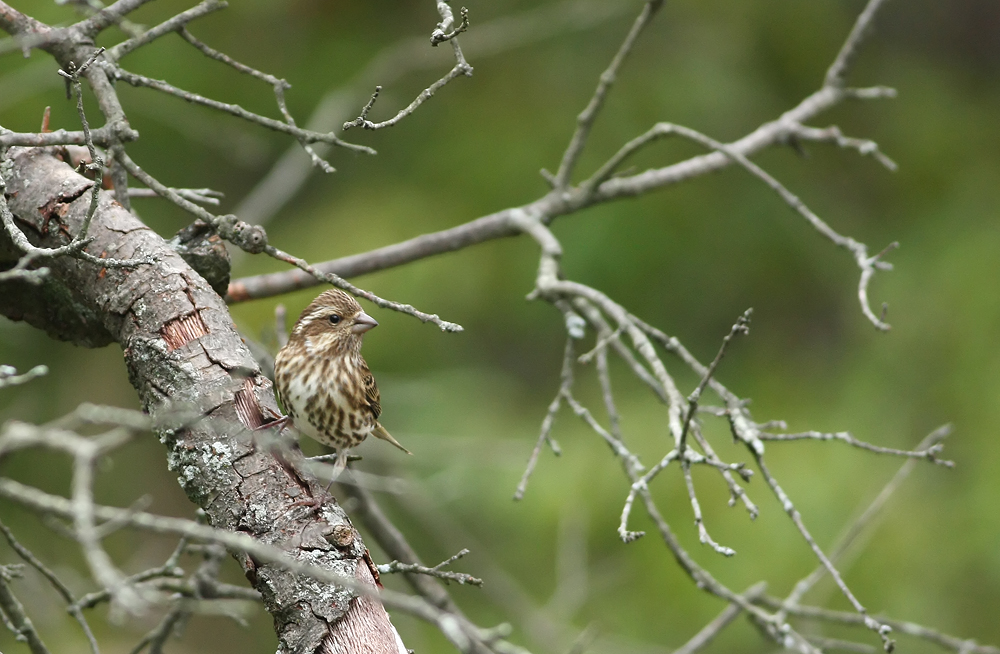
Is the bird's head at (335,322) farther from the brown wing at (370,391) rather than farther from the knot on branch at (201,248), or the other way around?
the knot on branch at (201,248)

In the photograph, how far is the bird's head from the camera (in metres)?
3.63

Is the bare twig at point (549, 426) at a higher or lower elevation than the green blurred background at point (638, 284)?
lower

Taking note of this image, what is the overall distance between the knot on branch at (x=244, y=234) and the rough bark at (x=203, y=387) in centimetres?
15

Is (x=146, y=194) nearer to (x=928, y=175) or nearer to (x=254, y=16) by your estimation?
(x=254, y=16)

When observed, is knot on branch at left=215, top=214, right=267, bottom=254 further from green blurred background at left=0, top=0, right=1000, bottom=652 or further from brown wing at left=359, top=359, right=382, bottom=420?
green blurred background at left=0, top=0, right=1000, bottom=652

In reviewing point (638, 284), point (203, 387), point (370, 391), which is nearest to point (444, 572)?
point (203, 387)

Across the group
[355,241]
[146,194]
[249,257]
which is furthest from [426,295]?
[146,194]

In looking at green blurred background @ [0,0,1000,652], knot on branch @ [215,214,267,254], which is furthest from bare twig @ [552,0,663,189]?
green blurred background @ [0,0,1000,652]

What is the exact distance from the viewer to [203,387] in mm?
2422

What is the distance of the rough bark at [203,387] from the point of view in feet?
7.29

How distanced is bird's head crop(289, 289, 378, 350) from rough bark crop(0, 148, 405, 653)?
90 centimetres

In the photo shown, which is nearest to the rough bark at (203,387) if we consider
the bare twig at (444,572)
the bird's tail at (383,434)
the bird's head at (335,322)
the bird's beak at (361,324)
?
the bare twig at (444,572)

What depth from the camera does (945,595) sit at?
→ 214 inches

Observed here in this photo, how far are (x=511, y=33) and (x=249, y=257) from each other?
2.29 meters
